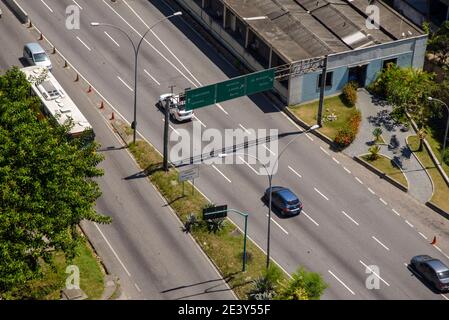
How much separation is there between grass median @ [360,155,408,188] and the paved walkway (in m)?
0.51

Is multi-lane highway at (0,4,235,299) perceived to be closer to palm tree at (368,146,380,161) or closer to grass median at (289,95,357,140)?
grass median at (289,95,357,140)

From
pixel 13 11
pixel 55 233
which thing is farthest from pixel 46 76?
pixel 55 233

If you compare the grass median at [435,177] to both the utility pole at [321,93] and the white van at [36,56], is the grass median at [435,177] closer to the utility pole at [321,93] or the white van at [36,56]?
the utility pole at [321,93]

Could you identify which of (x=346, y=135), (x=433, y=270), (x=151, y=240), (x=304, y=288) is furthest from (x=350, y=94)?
(x=304, y=288)

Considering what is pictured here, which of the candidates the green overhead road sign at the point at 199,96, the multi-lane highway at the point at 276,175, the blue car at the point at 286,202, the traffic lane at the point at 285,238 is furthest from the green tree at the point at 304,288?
the green overhead road sign at the point at 199,96

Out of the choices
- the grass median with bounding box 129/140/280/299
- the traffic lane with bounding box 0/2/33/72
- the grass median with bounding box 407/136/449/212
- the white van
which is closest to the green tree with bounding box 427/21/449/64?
the grass median with bounding box 407/136/449/212

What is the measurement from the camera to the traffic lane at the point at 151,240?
237 feet

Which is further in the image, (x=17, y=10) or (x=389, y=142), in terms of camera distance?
(x=17, y=10)

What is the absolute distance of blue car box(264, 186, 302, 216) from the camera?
7856 cm

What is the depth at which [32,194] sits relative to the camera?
63.7 meters

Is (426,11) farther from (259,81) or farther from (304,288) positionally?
(304,288)

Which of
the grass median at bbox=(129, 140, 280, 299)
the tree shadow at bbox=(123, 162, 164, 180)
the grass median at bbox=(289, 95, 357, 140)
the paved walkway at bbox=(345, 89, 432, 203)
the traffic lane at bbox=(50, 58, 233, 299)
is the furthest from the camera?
the grass median at bbox=(289, 95, 357, 140)

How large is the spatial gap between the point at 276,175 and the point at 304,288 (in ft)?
64.5

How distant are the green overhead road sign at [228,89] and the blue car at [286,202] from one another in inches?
390
